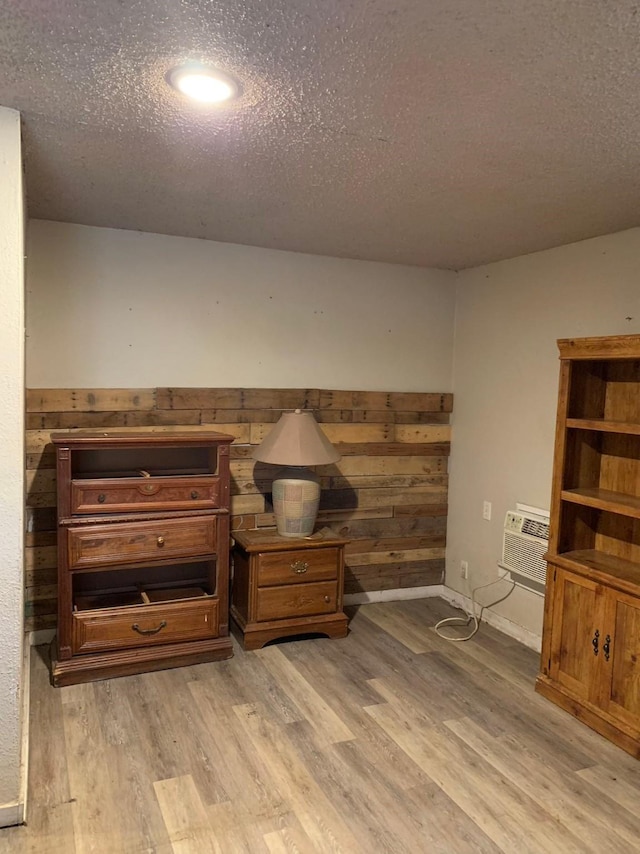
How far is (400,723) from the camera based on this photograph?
2814 mm

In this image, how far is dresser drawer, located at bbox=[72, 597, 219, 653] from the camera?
3.07 meters

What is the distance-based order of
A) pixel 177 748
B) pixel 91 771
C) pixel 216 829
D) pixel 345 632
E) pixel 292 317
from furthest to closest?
pixel 292 317 → pixel 345 632 → pixel 177 748 → pixel 91 771 → pixel 216 829

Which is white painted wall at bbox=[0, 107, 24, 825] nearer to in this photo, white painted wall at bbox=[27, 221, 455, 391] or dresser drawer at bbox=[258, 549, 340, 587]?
white painted wall at bbox=[27, 221, 455, 391]

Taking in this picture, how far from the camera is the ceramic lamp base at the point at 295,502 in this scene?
353 cm

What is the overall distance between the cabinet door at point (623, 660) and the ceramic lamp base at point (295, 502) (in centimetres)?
156

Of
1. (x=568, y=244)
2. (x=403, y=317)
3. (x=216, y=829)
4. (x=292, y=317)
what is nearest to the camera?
(x=216, y=829)

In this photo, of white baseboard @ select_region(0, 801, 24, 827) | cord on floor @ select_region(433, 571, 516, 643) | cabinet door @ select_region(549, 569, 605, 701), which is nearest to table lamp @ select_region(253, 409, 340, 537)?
cord on floor @ select_region(433, 571, 516, 643)

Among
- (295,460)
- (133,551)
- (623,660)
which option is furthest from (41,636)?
(623,660)

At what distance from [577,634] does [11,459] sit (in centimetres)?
244

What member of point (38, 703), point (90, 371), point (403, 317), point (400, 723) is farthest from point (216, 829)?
point (403, 317)

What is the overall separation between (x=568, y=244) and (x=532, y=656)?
2232mm

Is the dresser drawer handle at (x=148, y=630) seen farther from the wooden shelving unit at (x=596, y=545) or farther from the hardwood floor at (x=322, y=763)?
the wooden shelving unit at (x=596, y=545)

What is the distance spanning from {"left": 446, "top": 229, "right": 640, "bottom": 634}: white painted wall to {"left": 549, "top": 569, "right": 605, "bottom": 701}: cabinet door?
640mm

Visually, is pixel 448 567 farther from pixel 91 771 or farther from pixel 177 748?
pixel 91 771
